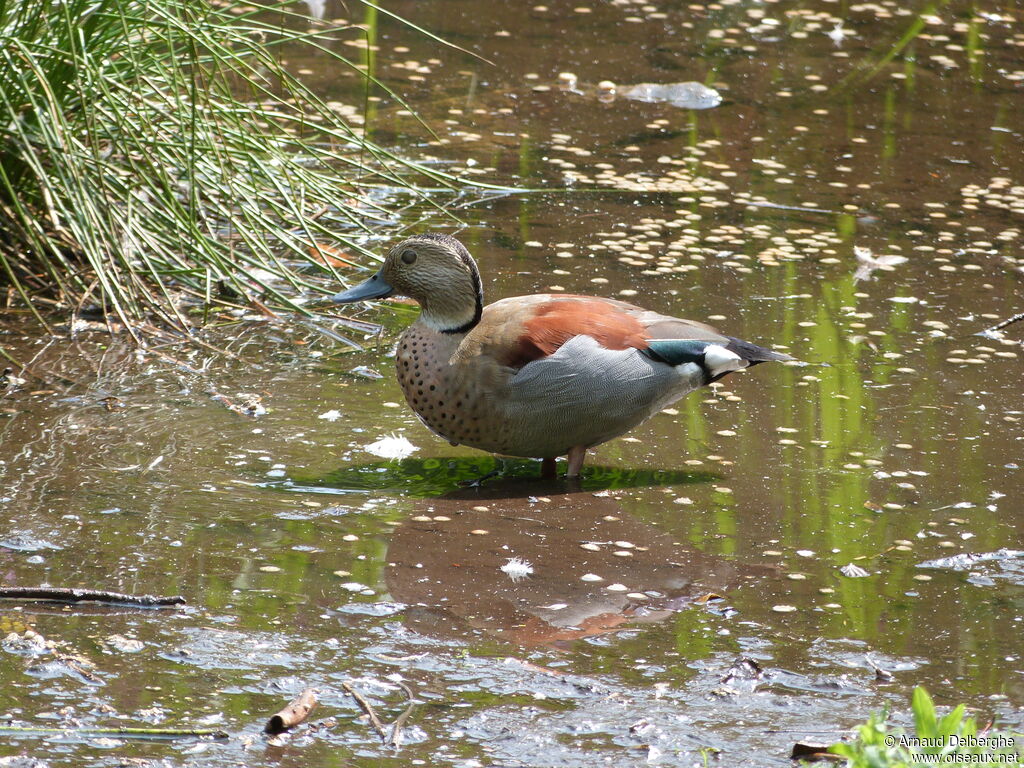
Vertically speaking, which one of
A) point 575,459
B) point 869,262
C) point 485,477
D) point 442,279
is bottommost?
point 485,477

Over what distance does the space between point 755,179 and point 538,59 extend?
2.29 m

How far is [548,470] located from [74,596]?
5.97 feet

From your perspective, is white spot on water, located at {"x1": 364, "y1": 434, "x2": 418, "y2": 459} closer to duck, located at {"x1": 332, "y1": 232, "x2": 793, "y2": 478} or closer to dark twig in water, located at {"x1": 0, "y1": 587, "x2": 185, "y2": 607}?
duck, located at {"x1": 332, "y1": 232, "x2": 793, "y2": 478}

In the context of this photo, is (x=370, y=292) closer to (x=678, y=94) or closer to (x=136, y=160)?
(x=136, y=160)

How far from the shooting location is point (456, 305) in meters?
4.75

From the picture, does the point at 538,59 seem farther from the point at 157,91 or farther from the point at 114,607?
the point at 114,607

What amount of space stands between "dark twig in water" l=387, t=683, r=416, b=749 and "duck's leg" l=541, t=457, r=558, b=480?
64.4 inches

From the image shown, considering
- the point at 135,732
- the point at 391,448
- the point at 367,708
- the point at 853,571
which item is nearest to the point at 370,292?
the point at 391,448

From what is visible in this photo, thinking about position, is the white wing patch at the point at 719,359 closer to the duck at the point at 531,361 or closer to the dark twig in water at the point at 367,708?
the duck at the point at 531,361

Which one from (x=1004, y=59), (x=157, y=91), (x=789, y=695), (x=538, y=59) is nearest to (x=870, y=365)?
(x=789, y=695)

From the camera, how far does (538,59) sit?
948cm

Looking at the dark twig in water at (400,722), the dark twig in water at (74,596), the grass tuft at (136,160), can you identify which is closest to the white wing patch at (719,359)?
the grass tuft at (136,160)

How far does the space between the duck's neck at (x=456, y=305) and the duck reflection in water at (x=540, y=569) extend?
571mm

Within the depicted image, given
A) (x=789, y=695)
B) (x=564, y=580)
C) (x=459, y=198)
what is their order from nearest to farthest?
(x=789, y=695)
(x=564, y=580)
(x=459, y=198)
